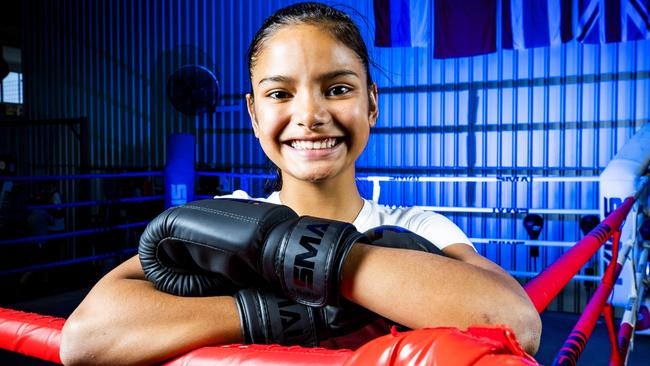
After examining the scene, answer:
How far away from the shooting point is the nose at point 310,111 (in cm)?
92

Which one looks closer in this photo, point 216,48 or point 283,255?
point 283,255

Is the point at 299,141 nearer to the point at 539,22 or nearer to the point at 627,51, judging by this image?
the point at 539,22

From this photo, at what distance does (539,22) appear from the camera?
4.93 metres

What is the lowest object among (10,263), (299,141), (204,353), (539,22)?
(10,263)

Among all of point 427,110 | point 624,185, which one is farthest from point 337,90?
point 427,110

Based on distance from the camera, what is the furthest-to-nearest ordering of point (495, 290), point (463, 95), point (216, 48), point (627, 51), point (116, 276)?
point (216, 48) → point (463, 95) → point (627, 51) → point (116, 276) → point (495, 290)

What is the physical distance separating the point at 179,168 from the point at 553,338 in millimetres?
3251

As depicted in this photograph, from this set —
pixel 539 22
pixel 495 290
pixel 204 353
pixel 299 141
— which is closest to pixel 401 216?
pixel 299 141

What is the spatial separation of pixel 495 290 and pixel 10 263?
16.7ft

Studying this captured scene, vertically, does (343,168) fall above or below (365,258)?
above

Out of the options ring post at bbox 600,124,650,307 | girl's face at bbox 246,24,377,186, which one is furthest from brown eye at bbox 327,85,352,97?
ring post at bbox 600,124,650,307

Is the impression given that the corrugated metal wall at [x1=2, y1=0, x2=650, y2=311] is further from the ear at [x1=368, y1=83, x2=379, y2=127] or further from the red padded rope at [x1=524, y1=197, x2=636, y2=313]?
the ear at [x1=368, y1=83, x2=379, y2=127]

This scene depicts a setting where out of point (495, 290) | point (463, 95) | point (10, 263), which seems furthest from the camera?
point (463, 95)

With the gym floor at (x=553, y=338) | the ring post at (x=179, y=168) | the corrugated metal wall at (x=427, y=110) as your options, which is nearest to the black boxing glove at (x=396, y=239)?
the gym floor at (x=553, y=338)
